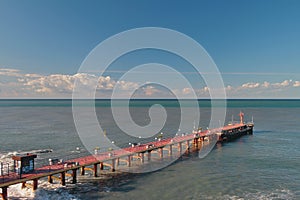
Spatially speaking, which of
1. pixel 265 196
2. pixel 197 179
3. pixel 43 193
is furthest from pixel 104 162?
pixel 265 196

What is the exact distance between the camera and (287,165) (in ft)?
155

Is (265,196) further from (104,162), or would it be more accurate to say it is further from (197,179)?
(104,162)

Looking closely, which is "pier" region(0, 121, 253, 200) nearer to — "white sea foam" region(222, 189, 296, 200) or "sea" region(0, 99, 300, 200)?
"sea" region(0, 99, 300, 200)

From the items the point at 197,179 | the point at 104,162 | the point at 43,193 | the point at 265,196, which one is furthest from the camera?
the point at 104,162

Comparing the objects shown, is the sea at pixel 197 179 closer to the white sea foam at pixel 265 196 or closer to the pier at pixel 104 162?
the white sea foam at pixel 265 196

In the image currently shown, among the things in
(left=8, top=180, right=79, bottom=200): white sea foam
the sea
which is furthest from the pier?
the sea

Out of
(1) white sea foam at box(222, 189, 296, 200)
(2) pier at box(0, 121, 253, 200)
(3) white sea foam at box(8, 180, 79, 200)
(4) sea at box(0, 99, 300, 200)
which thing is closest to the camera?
(3) white sea foam at box(8, 180, 79, 200)

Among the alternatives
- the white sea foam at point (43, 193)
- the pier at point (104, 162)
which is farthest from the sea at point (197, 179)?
the pier at point (104, 162)

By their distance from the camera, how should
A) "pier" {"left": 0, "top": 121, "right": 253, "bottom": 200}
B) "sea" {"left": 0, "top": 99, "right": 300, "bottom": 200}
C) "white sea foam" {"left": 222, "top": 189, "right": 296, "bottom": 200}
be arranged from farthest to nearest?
1. "sea" {"left": 0, "top": 99, "right": 300, "bottom": 200}
2. "pier" {"left": 0, "top": 121, "right": 253, "bottom": 200}
3. "white sea foam" {"left": 222, "top": 189, "right": 296, "bottom": 200}

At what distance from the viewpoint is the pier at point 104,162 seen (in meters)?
33.1

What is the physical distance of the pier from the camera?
33.1m

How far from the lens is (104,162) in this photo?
46.0 metres

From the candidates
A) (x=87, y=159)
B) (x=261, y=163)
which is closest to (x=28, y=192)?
(x=87, y=159)

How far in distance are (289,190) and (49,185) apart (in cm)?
3091
